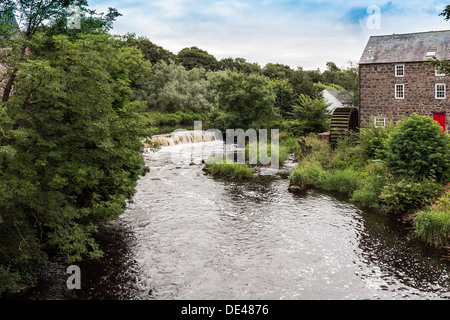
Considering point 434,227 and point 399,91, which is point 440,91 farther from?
point 434,227

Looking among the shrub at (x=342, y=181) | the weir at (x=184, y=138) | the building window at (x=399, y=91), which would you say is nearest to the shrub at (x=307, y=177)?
the shrub at (x=342, y=181)

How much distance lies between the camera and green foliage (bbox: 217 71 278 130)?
123ft

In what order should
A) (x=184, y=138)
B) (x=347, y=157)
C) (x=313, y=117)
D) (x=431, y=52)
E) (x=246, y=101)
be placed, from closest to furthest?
(x=347, y=157) < (x=431, y=52) < (x=313, y=117) < (x=184, y=138) < (x=246, y=101)

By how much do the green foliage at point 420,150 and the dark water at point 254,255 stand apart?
2.58 metres

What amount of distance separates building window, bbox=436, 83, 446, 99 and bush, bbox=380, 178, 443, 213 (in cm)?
1567

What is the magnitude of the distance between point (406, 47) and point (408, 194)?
1877 centimetres

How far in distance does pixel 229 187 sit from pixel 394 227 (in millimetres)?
9328

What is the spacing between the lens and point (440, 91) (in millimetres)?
28250

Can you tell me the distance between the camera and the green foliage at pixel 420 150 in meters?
16.0

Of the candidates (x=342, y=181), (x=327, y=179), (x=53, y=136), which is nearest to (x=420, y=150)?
(x=342, y=181)

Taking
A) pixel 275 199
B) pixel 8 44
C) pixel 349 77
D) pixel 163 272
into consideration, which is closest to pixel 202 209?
pixel 275 199

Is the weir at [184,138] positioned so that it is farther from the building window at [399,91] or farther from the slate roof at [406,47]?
the building window at [399,91]

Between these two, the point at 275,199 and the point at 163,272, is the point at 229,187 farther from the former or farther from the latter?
the point at 163,272

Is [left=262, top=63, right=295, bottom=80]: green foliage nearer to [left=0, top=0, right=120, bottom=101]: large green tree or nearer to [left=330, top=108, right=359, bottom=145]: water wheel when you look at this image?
[left=330, top=108, right=359, bottom=145]: water wheel
